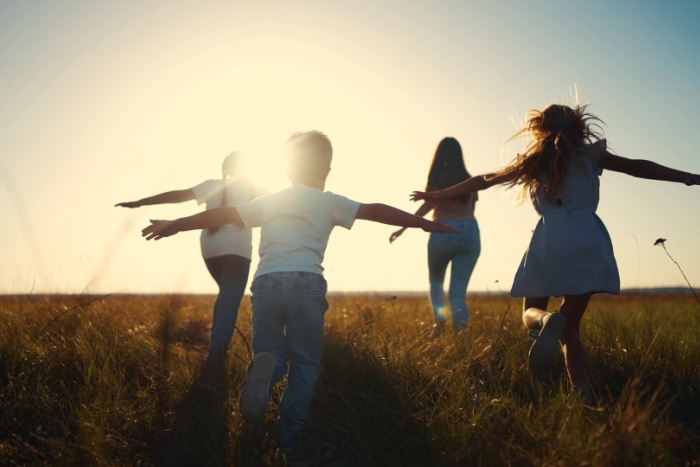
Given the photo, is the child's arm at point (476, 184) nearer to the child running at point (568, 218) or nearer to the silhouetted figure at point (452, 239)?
the child running at point (568, 218)

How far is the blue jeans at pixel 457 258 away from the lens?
18.6 feet

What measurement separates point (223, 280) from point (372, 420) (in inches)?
89.6

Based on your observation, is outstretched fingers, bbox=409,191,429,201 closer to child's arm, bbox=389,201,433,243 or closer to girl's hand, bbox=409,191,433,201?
girl's hand, bbox=409,191,433,201

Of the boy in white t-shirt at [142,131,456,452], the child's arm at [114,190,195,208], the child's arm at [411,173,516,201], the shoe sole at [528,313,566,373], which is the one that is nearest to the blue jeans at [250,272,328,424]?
the boy in white t-shirt at [142,131,456,452]

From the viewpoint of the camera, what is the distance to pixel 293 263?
10.1ft

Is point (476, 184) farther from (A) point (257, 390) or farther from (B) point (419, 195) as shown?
(A) point (257, 390)

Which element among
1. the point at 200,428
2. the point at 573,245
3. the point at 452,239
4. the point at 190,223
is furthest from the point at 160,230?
the point at 452,239

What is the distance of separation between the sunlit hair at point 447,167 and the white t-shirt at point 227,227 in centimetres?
184

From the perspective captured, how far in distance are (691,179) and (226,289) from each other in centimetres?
370

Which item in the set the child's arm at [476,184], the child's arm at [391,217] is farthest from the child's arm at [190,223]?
the child's arm at [476,184]

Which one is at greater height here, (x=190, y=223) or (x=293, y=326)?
(x=190, y=223)

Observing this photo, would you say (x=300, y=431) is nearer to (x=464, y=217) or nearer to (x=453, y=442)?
(x=453, y=442)

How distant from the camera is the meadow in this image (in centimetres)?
262

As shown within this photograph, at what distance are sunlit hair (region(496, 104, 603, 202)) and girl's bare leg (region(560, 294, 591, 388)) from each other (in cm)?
66
